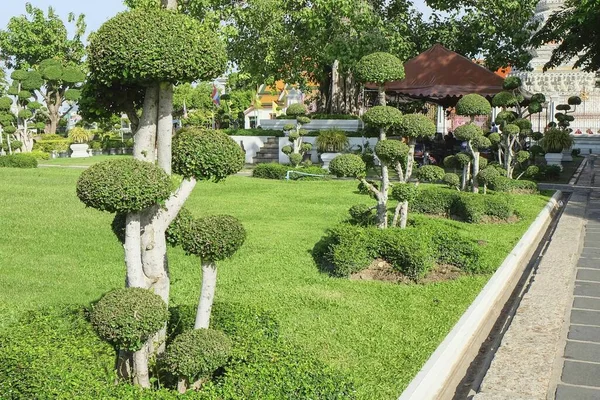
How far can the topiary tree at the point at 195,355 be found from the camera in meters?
3.95

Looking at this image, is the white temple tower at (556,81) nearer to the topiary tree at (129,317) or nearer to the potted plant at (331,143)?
the potted plant at (331,143)

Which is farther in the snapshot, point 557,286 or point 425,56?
Answer: point 425,56

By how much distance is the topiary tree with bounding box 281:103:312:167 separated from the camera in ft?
67.2

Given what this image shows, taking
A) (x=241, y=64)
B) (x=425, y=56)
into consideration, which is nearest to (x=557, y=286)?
(x=425, y=56)

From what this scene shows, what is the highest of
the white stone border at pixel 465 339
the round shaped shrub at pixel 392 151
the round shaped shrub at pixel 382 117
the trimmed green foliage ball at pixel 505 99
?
the trimmed green foliage ball at pixel 505 99

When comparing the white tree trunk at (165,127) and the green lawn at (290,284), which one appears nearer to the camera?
the white tree trunk at (165,127)

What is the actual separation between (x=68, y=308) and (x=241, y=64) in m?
19.1

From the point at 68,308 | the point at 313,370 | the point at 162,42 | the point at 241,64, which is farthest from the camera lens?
the point at 241,64

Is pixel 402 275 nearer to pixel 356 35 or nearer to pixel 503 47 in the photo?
pixel 356 35

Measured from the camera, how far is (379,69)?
8.58 m

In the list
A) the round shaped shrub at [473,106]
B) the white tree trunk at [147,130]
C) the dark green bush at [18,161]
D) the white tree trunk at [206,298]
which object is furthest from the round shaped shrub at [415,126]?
the dark green bush at [18,161]

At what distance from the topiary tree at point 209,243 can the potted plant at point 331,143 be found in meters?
16.6

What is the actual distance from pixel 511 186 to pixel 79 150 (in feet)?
77.2

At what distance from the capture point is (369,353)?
5.32 m
